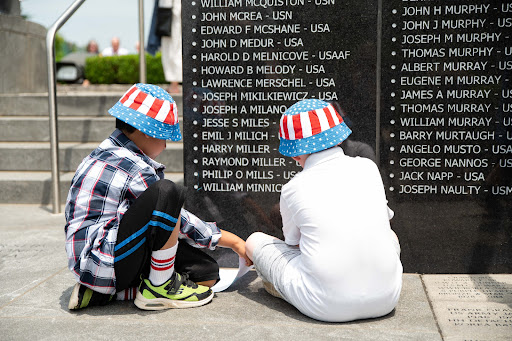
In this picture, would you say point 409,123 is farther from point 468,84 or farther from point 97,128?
point 97,128

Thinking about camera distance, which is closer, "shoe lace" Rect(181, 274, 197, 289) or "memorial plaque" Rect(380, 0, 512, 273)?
"shoe lace" Rect(181, 274, 197, 289)

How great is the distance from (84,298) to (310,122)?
1.41 metres

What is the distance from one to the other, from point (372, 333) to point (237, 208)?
1.40 m

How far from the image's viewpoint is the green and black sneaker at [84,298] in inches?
116

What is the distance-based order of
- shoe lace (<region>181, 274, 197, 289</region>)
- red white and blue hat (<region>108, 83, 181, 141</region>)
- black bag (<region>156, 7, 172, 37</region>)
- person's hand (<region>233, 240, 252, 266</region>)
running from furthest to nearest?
black bag (<region>156, 7, 172, 37</region>) → person's hand (<region>233, 240, 252, 266</region>) → shoe lace (<region>181, 274, 197, 289</region>) → red white and blue hat (<region>108, 83, 181, 141</region>)

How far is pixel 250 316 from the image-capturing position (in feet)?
9.60

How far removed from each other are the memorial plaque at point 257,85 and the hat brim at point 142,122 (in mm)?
824

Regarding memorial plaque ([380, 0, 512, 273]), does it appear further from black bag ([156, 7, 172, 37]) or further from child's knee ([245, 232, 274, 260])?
black bag ([156, 7, 172, 37])

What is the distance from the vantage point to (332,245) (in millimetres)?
2699

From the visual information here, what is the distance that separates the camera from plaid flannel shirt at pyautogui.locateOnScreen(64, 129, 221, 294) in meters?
2.86

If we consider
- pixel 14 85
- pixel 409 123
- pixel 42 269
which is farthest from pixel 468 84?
pixel 14 85

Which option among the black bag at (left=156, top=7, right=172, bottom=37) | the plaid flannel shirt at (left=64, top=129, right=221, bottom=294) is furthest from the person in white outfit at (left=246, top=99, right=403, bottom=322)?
the black bag at (left=156, top=7, right=172, bottom=37)

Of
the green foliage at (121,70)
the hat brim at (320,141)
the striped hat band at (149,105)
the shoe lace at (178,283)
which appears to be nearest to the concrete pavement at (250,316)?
the shoe lace at (178,283)

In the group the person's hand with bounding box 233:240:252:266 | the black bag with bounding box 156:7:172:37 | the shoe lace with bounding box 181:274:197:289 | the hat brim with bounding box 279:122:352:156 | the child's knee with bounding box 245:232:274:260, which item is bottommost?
the shoe lace with bounding box 181:274:197:289
